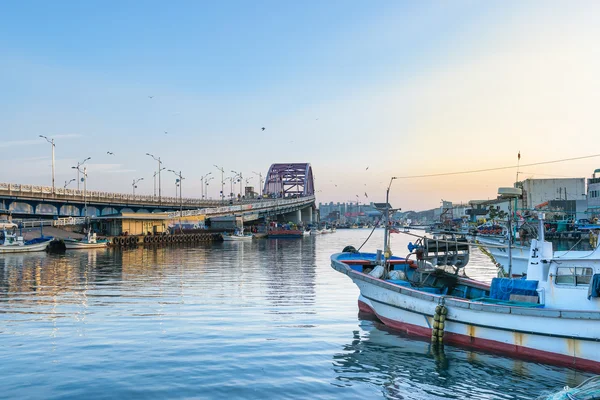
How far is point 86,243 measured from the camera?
7169 cm

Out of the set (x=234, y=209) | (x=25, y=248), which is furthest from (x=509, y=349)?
(x=234, y=209)

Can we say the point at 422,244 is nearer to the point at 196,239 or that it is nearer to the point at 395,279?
the point at 395,279

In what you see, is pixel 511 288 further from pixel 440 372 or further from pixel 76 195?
pixel 76 195

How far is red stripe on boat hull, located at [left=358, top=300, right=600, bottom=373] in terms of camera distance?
1456 cm

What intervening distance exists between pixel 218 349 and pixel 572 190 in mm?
110730

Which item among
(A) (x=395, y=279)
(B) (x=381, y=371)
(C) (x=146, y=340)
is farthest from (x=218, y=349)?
(A) (x=395, y=279)

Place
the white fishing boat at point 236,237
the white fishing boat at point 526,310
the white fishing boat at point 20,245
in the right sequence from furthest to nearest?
the white fishing boat at point 236,237 → the white fishing boat at point 20,245 → the white fishing boat at point 526,310

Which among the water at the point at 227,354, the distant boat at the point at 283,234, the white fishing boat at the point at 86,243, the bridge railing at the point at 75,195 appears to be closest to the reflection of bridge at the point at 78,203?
the bridge railing at the point at 75,195

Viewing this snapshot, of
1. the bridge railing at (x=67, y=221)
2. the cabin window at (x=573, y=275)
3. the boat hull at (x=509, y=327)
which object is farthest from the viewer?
the bridge railing at (x=67, y=221)

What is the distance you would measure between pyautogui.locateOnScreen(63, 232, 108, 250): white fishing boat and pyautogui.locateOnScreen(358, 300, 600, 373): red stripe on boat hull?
197 ft

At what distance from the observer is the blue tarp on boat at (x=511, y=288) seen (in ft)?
56.1

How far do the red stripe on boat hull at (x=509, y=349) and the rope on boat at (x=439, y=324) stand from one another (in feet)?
0.88

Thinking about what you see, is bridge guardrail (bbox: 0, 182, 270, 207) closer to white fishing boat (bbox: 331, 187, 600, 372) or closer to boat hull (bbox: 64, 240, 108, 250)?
boat hull (bbox: 64, 240, 108, 250)

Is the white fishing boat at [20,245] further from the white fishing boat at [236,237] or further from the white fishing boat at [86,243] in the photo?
the white fishing boat at [236,237]
